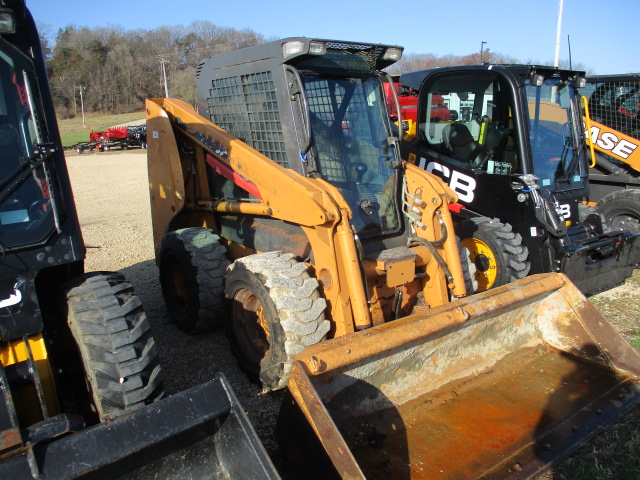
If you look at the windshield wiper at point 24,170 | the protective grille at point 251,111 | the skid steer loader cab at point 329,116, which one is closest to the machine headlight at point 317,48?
the skid steer loader cab at point 329,116

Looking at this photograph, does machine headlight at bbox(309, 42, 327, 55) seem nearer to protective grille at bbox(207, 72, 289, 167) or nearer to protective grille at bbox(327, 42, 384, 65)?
protective grille at bbox(327, 42, 384, 65)

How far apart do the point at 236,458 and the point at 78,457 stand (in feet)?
2.20

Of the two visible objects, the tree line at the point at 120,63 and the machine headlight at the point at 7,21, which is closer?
the machine headlight at the point at 7,21

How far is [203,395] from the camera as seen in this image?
2.21 meters

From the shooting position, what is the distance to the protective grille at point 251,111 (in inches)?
168

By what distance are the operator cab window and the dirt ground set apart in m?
2.05

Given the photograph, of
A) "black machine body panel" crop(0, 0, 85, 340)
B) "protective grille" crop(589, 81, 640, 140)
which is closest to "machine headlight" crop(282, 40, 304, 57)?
"black machine body panel" crop(0, 0, 85, 340)

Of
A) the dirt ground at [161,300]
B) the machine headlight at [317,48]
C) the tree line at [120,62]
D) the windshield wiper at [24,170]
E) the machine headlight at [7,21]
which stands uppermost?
the tree line at [120,62]

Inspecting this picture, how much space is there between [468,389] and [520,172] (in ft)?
8.74

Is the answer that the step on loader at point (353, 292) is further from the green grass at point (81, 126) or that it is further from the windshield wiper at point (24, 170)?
the green grass at point (81, 126)

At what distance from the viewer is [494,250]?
5.32m

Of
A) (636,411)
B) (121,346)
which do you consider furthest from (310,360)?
(636,411)

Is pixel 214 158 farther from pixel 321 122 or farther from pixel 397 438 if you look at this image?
pixel 397 438

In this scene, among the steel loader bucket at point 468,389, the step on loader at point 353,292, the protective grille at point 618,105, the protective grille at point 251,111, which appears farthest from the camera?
the protective grille at point 618,105
